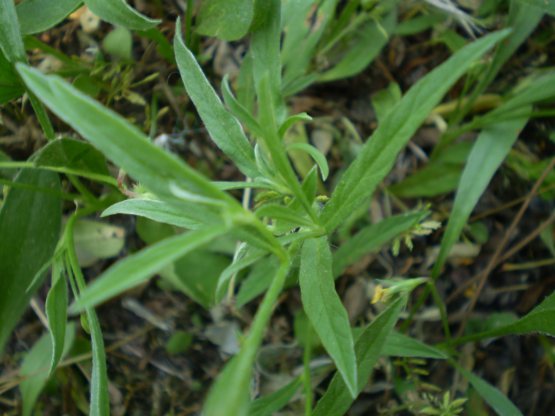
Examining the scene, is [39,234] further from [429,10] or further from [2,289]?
[429,10]

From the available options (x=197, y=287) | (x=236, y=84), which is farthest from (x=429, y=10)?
(x=197, y=287)

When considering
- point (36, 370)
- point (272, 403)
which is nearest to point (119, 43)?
point (36, 370)

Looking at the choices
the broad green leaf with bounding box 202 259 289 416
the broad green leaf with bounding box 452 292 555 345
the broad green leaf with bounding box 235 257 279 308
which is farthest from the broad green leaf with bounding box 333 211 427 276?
the broad green leaf with bounding box 202 259 289 416

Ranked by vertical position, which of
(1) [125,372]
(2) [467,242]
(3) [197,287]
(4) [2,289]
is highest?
(4) [2,289]

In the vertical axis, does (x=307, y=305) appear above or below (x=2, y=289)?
above

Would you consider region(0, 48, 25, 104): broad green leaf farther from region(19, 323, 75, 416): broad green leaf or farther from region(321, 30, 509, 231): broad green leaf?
region(321, 30, 509, 231): broad green leaf

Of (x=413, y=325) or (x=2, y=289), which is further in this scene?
(x=413, y=325)

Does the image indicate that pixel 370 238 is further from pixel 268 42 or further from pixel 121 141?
pixel 121 141
